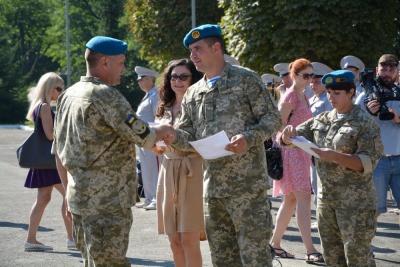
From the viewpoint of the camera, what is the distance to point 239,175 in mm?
6023

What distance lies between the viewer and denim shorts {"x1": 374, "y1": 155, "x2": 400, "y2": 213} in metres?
9.13

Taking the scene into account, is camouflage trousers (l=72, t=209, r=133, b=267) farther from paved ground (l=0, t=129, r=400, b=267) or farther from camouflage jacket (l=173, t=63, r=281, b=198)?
paved ground (l=0, t=129, r=400, b=267)

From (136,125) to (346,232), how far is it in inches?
75.9

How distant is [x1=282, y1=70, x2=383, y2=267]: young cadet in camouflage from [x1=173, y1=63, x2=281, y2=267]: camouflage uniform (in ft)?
1.73

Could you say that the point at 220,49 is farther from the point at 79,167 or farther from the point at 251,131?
the point at 79,167

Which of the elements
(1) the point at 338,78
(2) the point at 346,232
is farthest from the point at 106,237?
(1) the point at 338,78

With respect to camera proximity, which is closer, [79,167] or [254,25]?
[79,167]

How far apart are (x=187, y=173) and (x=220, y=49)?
125 centimetres

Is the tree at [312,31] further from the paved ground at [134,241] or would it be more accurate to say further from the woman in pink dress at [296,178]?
the woman in pink dress at [296,178]

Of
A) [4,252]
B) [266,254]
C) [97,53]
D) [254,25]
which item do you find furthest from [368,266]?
[254,25]

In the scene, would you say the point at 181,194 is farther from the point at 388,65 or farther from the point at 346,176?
the point at 388,65

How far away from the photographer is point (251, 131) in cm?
586

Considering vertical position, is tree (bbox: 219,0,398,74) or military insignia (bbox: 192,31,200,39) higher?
tree (bbox: 219,0,398,74)

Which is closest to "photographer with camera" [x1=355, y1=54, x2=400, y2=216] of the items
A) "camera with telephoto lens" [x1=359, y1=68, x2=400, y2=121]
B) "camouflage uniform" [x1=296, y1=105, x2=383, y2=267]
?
"camera with telephoto lens" [x1=359, y1=68, x2=400, y2=121]
